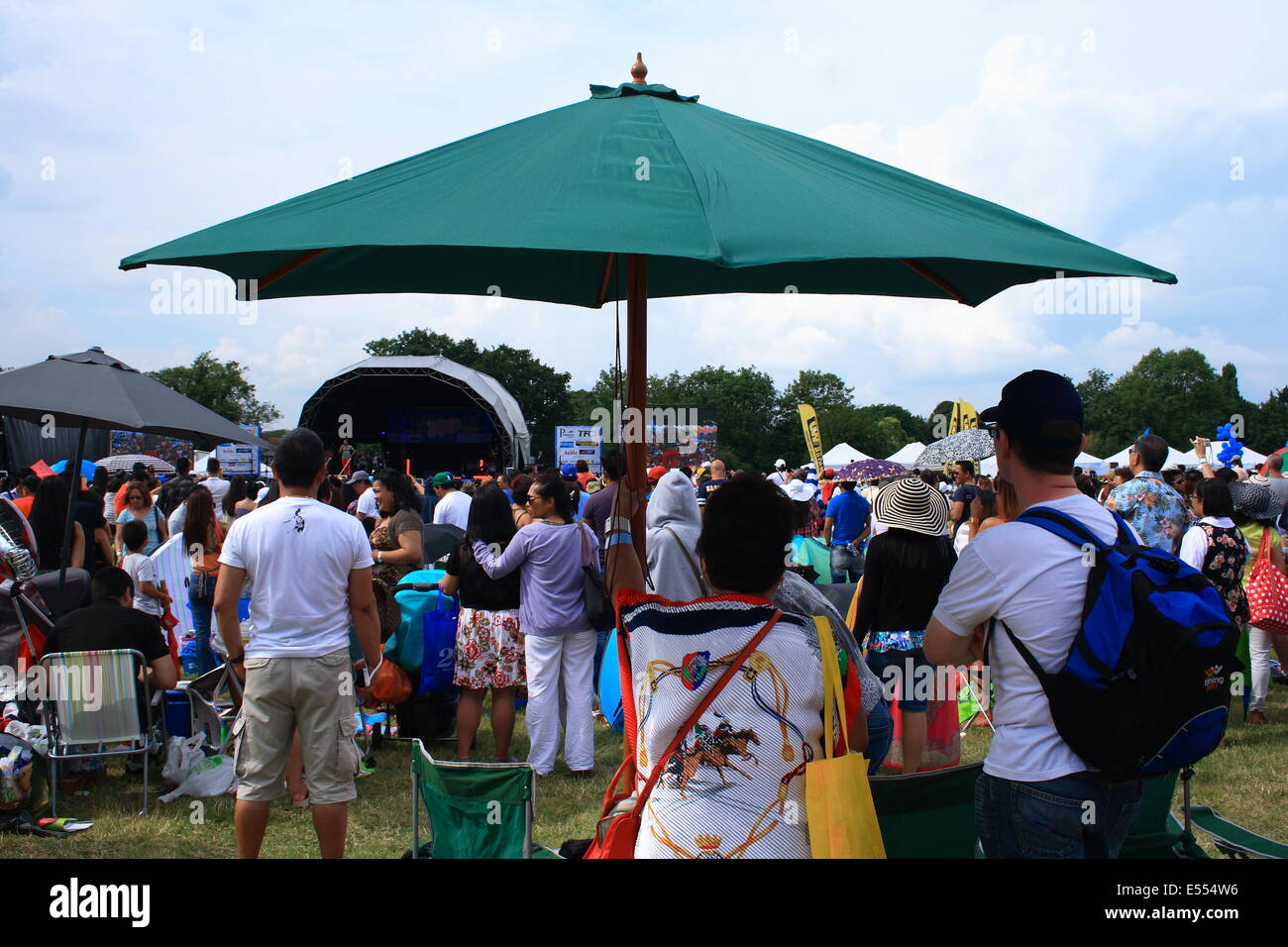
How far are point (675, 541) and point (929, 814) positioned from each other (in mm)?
1805

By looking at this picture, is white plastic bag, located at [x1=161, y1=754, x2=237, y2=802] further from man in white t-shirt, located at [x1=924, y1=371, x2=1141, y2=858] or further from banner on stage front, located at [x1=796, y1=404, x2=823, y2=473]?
banner on stage front, located at [x1=796, y1=404, x2=823, y2=473]

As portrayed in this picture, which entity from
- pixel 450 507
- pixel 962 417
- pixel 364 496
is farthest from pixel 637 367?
pixel 962 417

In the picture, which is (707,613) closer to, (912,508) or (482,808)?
(482,808)

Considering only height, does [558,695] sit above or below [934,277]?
below

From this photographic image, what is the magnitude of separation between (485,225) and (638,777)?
1251mm

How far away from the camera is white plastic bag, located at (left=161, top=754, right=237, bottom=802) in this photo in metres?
5.23

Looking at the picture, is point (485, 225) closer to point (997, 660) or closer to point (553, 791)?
point (997, 660)

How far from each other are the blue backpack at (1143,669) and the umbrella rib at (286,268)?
7.60ft

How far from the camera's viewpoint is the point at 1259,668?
6.58 m

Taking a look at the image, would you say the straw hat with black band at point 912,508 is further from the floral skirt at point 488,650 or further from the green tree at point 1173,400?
the green tree at point 1173,400

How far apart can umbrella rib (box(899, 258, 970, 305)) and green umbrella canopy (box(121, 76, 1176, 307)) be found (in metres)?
0.33

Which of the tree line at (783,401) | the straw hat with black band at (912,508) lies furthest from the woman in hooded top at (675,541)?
the tree line at (783,401)
